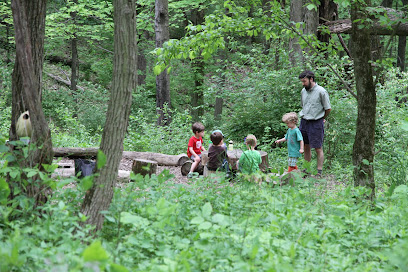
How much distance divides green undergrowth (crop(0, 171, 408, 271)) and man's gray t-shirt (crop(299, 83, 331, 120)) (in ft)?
11.8

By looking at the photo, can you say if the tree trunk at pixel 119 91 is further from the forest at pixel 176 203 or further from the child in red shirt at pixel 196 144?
the child in red shirt at pixel 196 144

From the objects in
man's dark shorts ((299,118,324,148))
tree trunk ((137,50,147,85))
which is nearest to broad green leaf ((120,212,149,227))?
man's dark shorts ((299,118,324,148))

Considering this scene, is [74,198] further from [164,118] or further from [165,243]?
[164,118]

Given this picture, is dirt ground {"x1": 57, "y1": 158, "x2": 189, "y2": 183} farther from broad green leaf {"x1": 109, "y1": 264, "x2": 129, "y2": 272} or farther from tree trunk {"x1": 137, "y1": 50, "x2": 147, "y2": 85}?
tree trunk {"x1": 137, "y1": 50, "x2": 147, "y2": 85}

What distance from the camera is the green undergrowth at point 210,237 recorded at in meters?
2.69

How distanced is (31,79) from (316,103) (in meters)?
5.64

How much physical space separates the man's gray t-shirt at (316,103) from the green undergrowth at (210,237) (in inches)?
141

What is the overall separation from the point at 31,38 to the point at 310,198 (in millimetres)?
3616

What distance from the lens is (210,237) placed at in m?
3.29

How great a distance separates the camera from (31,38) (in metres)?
4.16

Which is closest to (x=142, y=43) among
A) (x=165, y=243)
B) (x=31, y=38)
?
(x=31, y=38)

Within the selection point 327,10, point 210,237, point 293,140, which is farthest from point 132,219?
point 327,10

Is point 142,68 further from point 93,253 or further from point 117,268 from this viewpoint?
point 93,253

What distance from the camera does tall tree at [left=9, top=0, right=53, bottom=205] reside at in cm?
376
